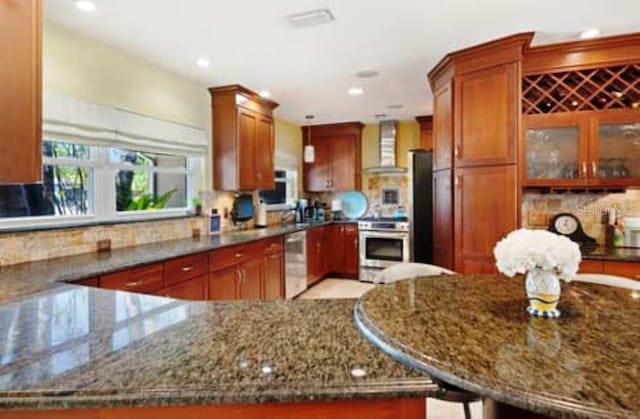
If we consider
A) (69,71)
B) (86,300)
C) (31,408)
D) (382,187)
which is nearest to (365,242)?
(382,187)

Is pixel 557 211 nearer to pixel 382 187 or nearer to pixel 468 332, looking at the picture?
pixel 468 332

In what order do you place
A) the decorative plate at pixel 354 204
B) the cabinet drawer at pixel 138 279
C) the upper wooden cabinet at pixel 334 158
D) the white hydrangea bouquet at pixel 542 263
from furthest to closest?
the decorative plate at pixel 354 204, the upper wooden cabinet at pixel 334 158, the cabinet drawer at pixel 138 279, the white hydrangea bouquet at pixel 542 263

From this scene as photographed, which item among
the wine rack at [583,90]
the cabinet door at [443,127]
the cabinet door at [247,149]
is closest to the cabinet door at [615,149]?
the wine rack at [583,90]

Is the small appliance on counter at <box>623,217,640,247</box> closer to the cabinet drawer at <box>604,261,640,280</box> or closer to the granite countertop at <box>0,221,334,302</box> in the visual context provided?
the cabinet drawer at <box>604,261,640,280</box>

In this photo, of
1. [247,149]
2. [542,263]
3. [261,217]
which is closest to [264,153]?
[247,149]

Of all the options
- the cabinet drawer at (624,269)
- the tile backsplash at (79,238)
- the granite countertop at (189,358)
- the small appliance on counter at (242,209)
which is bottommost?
the cabinet drawer at (624,269)

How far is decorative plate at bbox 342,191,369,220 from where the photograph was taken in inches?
275

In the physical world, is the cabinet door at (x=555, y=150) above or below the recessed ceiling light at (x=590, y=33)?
below

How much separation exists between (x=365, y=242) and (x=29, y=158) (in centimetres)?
490

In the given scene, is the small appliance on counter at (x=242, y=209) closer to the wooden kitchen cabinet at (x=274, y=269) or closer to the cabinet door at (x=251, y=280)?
the wooden kitchen cabinet at (x=274, y=269)

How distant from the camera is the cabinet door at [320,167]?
6773 mm

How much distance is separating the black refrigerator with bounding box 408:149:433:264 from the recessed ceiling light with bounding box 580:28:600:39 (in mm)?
2231

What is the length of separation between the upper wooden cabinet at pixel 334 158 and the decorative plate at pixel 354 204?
1.30ft

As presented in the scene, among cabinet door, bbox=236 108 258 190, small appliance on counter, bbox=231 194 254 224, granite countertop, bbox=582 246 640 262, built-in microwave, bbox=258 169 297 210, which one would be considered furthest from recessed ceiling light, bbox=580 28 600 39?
built-in microwave, bbox=258 169 297 210
